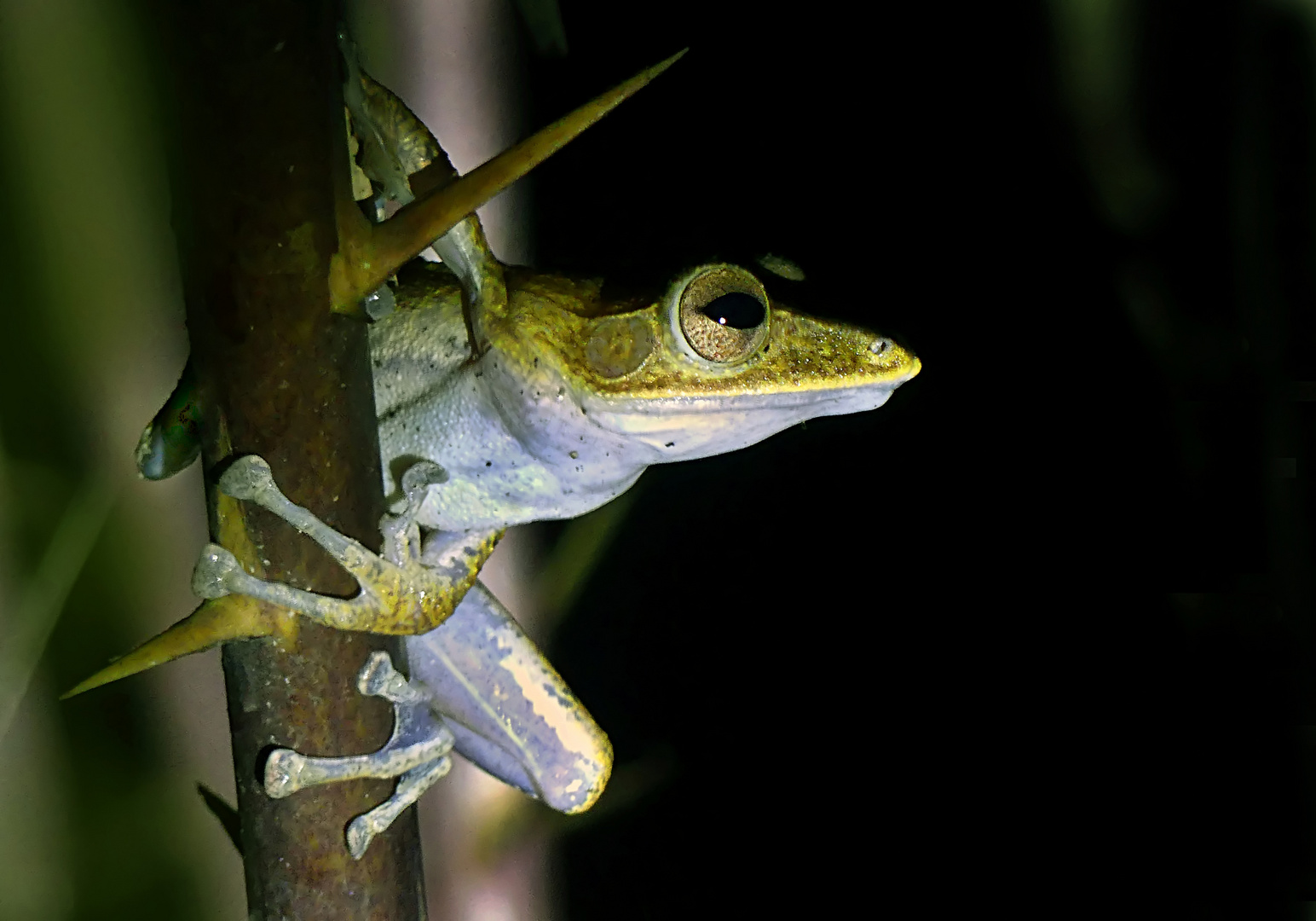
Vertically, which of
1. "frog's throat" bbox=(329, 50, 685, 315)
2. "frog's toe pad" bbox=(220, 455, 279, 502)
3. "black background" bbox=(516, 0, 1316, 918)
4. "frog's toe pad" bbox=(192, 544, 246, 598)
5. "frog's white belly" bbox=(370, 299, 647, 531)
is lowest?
"black background" bbox=(516, 0, 1316, 918)

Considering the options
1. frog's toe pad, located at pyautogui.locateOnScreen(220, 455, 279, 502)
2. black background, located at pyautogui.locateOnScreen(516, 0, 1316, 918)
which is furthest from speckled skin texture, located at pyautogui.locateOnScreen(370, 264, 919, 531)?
black background, located at pyautogui.locateOnScreen(516, 0, 1316, 918)

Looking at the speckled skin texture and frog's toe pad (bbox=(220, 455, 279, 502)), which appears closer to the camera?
frog's toe pad (bbox=(220, 455, 279, 502))

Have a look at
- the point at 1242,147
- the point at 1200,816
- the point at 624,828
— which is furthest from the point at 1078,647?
the point at 624,828

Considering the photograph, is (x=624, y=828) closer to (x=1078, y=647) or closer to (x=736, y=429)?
(x=1078, y=647)

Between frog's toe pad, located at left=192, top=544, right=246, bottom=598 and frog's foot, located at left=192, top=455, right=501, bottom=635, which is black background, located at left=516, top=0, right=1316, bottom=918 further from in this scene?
frog's toe pad, located at left=192, top=544, right=246, bottom=598

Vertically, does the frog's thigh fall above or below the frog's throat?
below

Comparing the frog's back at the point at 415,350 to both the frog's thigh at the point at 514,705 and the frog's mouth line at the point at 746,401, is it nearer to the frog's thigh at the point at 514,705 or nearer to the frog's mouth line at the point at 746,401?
the frog's mouth line at the point at 746,401

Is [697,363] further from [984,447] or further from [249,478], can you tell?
[984,447]
